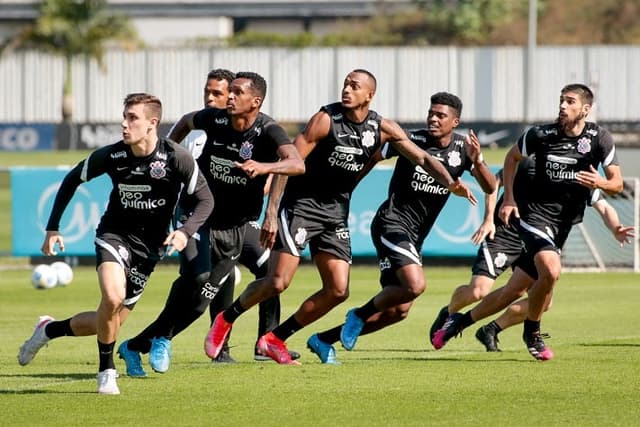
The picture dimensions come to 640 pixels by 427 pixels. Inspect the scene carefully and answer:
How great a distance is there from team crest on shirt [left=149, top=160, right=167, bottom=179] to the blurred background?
141 ft

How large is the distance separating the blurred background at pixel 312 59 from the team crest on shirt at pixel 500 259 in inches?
1570

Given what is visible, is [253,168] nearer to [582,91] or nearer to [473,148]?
[473,148]

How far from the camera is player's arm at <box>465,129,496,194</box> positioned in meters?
12.0

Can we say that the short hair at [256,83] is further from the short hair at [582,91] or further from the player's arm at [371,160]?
the short hair at [582,91]

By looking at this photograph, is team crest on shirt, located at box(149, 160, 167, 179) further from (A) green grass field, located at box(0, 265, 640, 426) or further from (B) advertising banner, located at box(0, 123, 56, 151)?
(B) advertising banner, located at box(0, 123, 56, 151)

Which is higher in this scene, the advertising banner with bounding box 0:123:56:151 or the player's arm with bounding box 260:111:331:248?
the player's arm with bounding box 260:111:331:248

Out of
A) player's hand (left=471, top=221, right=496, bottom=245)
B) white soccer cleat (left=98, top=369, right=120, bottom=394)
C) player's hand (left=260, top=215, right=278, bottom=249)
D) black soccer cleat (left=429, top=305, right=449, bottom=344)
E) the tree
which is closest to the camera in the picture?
white soccer cleat (left=98, top=369, right=120, bottom=394)

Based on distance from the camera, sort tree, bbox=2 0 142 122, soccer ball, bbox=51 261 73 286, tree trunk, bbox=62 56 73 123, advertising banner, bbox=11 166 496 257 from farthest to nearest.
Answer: tree, bbox=2 0 142 122, tree trunk, bbox=62 56 73 123, advertising banner, bbox=11 166 496 257, soccer ball, bbox=51 261 73 286

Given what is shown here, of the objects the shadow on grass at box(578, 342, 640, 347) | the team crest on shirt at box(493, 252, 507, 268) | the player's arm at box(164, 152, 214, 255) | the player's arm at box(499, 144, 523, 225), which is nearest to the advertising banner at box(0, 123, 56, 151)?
the team crest on shirt at box(493, 252, 507, 268)

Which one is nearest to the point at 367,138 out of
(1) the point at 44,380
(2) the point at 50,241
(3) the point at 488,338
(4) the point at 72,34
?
(3) the point at 488,338

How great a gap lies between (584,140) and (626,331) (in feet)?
11.4

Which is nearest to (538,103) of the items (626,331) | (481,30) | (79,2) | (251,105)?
(481,30)

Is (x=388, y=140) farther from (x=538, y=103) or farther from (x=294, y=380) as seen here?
(x=538, y=103)

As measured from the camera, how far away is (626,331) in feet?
48.9
